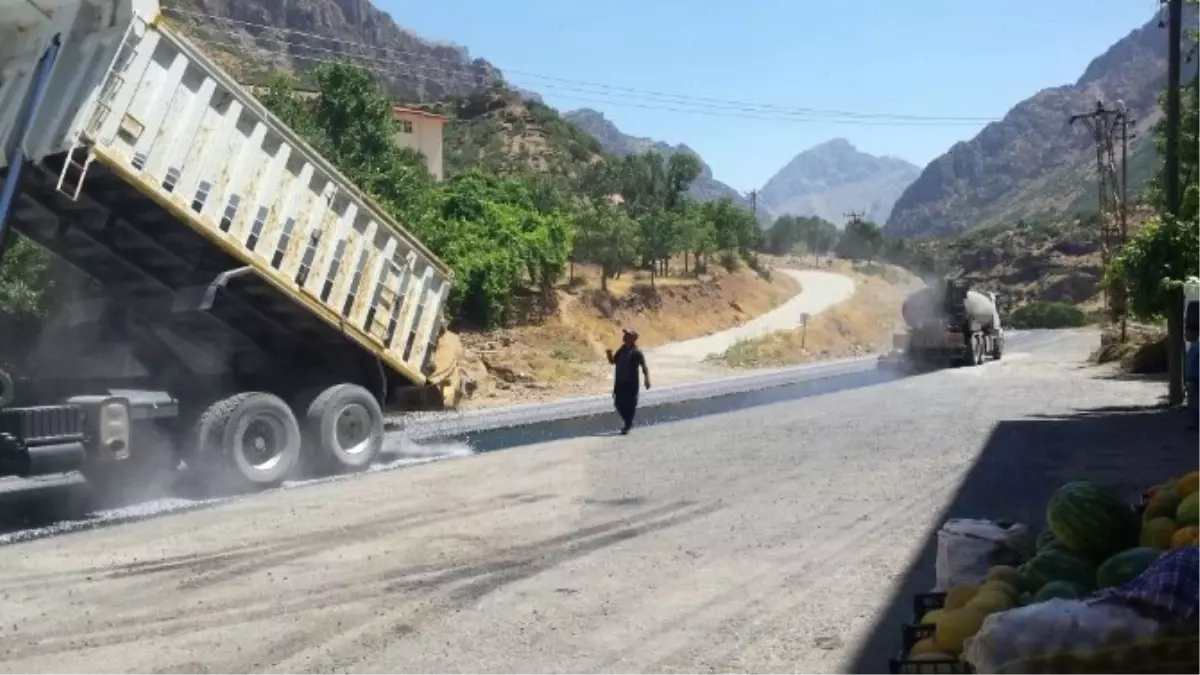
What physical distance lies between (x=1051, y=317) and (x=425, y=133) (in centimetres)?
4149

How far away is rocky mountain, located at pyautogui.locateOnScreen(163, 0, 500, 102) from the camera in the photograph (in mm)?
132500

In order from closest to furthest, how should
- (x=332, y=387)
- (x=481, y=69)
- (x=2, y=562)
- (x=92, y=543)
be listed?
1. (x=2, y=562)
2. (x=92, y=543)
3. (x=332, y=387)
4. (x=481, y=69)

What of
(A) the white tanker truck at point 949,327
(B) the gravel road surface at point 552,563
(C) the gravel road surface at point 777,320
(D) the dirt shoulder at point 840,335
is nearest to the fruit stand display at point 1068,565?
(B) the gravel road surface at point 552,563

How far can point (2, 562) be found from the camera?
25.8 ft

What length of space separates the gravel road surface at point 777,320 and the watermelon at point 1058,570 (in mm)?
31063

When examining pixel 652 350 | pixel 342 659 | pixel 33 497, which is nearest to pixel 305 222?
pixel 33 497

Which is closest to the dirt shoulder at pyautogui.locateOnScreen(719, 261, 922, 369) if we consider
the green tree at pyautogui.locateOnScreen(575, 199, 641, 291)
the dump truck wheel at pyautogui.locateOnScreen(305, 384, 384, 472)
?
the green tree at pyautogui.locateOnScreen(575, 199, 641, 291)

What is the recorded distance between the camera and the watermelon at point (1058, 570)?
10.4ft

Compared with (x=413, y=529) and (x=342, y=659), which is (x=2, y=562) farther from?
(x=342, y=659)

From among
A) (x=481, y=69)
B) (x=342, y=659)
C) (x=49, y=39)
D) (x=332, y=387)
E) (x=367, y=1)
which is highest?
(x=367, y=1)

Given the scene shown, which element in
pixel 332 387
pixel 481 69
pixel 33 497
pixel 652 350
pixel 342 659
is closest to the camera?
pixel 342 659

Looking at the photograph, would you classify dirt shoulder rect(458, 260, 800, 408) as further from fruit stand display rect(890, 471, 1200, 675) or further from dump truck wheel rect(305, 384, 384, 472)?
fruit stand display rect(890, 471, 1200, 675)

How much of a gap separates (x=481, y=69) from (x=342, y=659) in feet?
608

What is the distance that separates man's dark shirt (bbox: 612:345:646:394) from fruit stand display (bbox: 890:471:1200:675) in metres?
11.4
